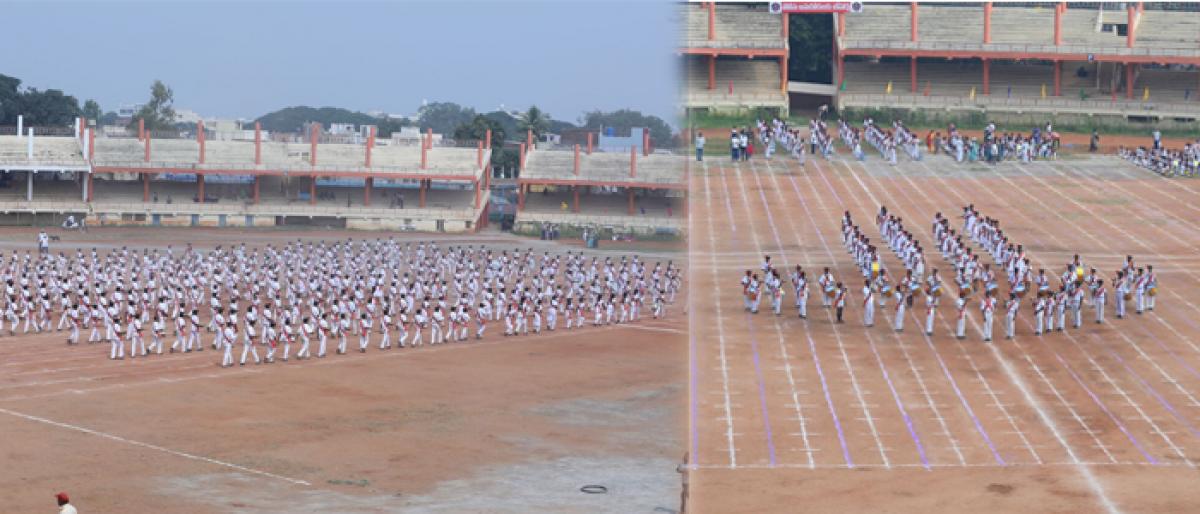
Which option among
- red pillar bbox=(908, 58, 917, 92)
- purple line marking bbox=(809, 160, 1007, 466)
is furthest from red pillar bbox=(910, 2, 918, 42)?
Answer: purple line marking bbox=(809, 160, 1007, 466)

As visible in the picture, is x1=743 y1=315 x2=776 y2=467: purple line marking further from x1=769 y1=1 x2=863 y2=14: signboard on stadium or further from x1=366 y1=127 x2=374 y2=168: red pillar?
x1=366 y1=127 x2=374 y2=168: red pillar

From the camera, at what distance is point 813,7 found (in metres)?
46.4

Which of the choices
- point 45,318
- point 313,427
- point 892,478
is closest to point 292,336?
point 45,318

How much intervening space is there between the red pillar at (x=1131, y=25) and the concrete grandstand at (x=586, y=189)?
588 inches

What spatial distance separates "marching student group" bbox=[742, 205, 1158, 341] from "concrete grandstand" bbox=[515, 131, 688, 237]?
17529mm

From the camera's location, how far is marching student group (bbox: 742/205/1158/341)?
2294 cm

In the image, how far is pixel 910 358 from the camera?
21.1 metres

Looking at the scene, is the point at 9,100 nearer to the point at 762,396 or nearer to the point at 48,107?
the point at 48,107

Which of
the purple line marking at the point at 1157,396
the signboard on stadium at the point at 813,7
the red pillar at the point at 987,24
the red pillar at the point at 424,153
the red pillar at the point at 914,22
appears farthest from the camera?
the red pillar at the point at 424,153

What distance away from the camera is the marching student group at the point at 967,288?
2294 centimetres

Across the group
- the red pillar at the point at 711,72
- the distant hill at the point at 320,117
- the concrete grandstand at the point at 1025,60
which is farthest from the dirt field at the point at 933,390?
the distant hill at the point at 320,117

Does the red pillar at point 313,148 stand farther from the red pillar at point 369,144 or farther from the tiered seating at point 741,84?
the tiered seating at point 741,84

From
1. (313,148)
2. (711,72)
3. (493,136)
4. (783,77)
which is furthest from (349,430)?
(493,136)

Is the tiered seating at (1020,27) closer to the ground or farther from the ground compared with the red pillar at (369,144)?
farther from the ground
